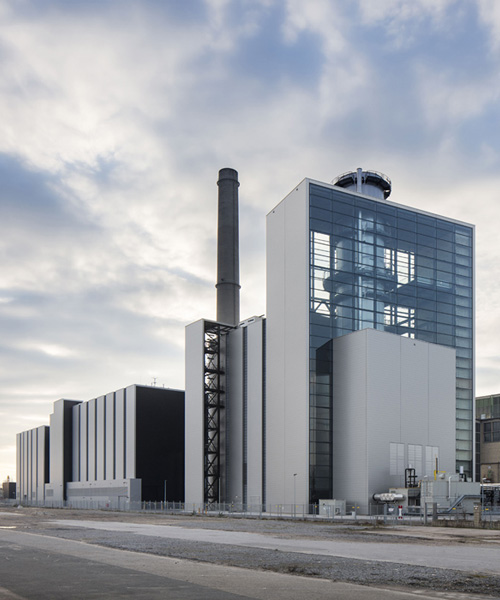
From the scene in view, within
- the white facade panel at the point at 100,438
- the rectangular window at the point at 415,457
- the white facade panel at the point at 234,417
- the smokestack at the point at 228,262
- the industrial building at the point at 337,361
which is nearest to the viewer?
the industrial building at the point at 337,361

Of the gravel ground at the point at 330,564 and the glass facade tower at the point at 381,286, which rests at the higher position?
the glass facade tower at the point at 381,286

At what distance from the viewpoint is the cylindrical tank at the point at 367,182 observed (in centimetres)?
9681

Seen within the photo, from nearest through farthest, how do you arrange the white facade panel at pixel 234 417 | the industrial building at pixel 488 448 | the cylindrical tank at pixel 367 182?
the white facade panel at pixel 234 417 < the cylindrical tank at pixel 367 182 < the industrial building at pixel 488 448

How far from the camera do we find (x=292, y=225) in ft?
263

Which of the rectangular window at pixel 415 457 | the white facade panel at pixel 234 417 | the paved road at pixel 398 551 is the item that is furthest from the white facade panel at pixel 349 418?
the paved road at pixel 398 551

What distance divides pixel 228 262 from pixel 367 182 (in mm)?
22811

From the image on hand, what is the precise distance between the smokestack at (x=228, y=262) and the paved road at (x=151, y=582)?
7760cm

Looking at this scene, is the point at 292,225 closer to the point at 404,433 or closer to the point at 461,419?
the point at 404,433

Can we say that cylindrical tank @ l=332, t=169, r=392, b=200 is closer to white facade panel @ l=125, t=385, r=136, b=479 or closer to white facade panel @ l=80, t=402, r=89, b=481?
white facade panel @ l=125, t=385, r=136, b=479

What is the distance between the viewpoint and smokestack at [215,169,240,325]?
330ft

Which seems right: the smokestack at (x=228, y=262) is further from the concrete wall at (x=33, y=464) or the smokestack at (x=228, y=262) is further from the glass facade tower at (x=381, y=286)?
the concrete wall at (x=33, y=464)

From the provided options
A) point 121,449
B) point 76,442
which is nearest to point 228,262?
point 121,449

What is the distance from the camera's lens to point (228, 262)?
332 feet

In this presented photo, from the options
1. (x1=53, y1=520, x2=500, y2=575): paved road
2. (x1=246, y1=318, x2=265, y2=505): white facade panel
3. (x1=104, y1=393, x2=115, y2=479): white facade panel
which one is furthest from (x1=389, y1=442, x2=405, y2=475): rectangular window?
(x1=104, y1=393, x2=115, y2=479): white facade panel
